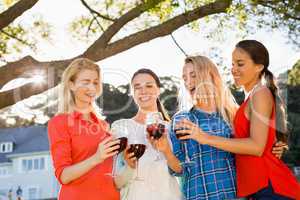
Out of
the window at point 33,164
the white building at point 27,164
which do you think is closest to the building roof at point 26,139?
the white building at point 27,164

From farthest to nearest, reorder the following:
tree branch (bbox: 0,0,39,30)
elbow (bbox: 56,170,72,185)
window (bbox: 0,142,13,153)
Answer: window (bbox: 0,142,13,153) → tree branch (bbox: 0,0,39,30) → elbow (bbox: 56,170,72,185)

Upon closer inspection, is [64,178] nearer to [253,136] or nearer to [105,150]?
[105,150]

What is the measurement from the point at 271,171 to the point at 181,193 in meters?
1.04

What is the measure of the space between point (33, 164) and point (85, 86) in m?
47.5

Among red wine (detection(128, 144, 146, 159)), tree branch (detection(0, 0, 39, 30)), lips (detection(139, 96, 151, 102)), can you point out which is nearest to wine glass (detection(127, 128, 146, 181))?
red wine (detection(128, 144, 146, 159))

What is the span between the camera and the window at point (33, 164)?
49.9m

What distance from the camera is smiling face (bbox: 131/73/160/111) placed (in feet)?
17.3

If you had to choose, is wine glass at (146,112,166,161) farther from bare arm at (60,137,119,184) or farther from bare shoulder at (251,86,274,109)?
bare shoulder at (251,86,274,109)

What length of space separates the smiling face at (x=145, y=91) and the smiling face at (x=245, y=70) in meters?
0.94

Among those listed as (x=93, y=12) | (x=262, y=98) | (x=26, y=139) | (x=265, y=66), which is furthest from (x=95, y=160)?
(x=26, y=139)

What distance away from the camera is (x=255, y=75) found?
4.56m

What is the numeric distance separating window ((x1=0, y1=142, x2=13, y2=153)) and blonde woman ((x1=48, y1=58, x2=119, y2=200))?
4837 centimetres

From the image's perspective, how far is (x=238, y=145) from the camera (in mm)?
4238

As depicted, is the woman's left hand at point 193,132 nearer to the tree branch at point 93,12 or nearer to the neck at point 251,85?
the neck at point 251,85
